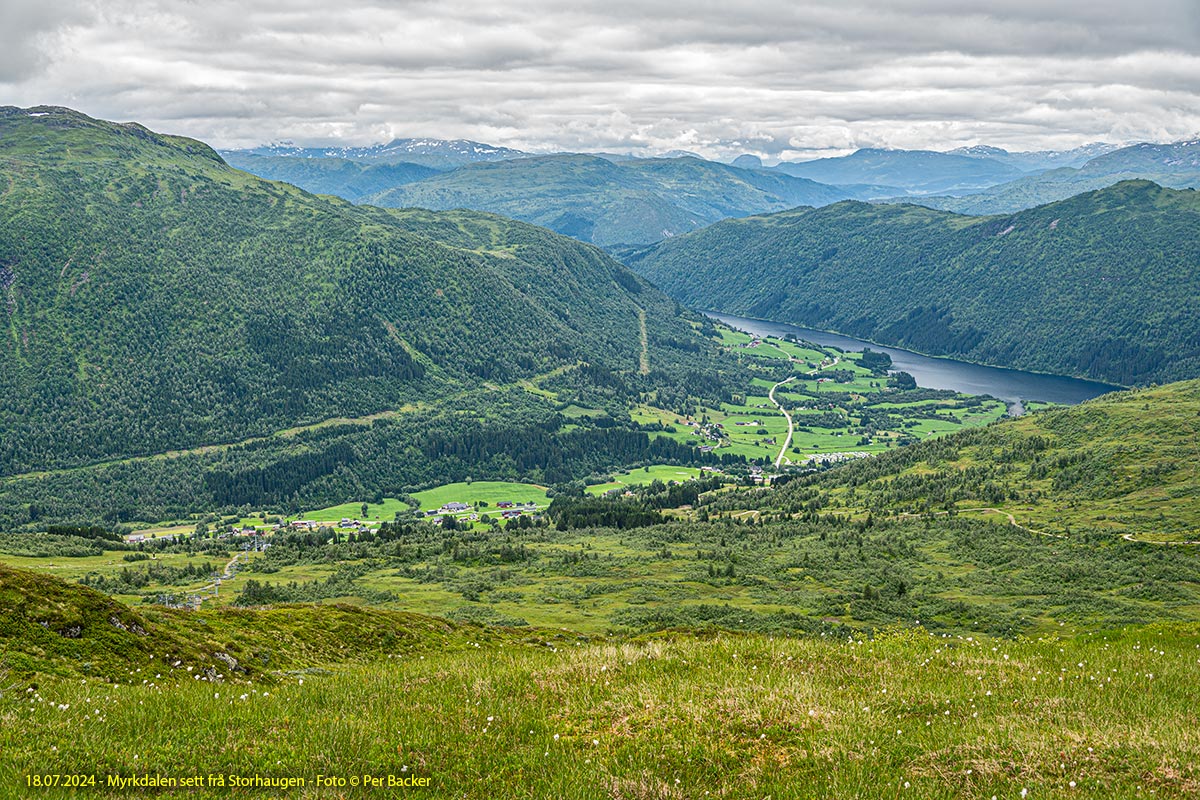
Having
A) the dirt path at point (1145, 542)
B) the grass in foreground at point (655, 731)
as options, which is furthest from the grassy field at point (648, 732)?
the dirt path at point (1145, 542)

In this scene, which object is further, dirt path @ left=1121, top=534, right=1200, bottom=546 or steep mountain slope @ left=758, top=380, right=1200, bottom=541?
steep mountain slope @ left=758, top=380, right=1200, bottom=541

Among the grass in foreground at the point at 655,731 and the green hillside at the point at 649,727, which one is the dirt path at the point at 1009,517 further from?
the grass in foreground at the point at 655,731

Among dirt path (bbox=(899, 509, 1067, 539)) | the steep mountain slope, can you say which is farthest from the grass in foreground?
the steep mountain slope

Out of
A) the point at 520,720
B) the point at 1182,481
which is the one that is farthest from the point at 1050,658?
the point at 1182,481

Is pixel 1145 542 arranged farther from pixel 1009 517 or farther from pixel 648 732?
pixel 648 732

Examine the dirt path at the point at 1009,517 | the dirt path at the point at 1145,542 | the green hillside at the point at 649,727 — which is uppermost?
the green hillside at the point at 649,727

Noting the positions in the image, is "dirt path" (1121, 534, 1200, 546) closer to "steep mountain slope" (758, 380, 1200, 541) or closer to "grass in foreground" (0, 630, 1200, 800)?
"steep mountain slope" (758, 380, 1200, 541)

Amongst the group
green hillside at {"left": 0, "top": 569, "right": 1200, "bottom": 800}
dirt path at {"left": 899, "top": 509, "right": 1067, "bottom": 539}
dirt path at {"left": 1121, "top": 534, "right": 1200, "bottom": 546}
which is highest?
green hillside at {"left": 0, "top": 569, "right": 1200, "bottom": 800}
